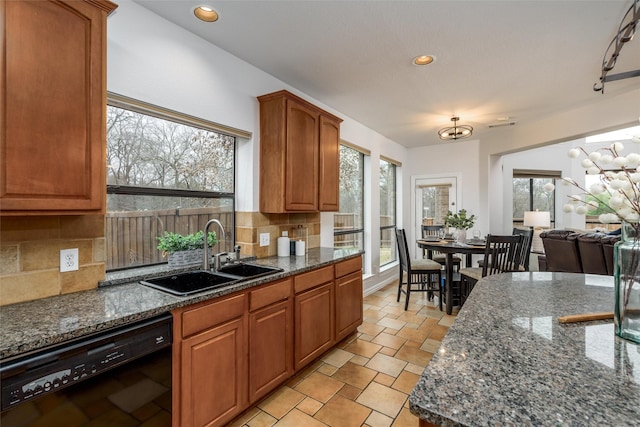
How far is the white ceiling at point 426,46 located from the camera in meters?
1.92

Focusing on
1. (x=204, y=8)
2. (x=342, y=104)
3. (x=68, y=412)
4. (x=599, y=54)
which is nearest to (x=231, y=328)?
(x=68, y=412)

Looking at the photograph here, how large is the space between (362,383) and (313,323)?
1.92 feet

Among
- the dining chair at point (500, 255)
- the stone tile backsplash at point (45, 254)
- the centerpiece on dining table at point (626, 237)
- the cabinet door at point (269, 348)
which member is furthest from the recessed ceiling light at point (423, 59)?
the stone tile backsplash at point (45, 254)

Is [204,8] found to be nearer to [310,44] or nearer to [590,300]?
[310,44]

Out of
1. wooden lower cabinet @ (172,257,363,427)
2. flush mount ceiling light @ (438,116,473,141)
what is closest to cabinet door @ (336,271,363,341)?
wooden lower cabinet @ (172,257,363,427)

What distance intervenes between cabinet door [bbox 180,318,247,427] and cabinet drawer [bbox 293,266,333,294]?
0.57 m

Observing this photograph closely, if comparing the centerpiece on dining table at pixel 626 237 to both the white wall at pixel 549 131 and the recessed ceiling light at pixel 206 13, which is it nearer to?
the recessed ceiling light at pixel 206 13

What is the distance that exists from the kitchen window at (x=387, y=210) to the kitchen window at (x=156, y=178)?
11.0 ft

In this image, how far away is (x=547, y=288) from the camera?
5.19 feet

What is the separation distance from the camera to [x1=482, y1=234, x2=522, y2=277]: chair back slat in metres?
3.40

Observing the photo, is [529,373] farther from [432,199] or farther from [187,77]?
[432,199]

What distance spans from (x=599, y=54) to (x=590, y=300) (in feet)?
7.49

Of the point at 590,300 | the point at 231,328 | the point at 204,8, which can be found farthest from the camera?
the point at 204,8

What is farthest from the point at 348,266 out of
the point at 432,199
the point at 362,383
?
the point at 432,199
